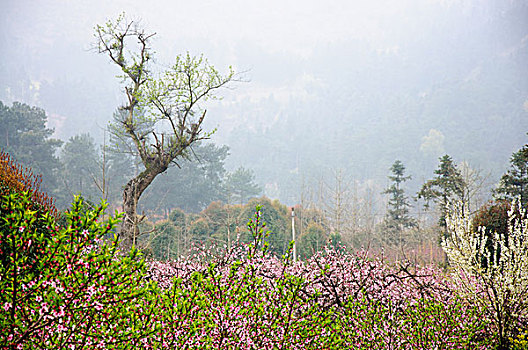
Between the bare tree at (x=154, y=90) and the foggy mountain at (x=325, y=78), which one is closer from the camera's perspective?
the bare tree at (x=154, y=90)

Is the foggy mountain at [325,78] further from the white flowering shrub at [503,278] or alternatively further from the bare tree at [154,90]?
the white flowering shrub at [503,278]

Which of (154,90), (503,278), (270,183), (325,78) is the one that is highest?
(325,78)

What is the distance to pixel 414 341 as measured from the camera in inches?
164

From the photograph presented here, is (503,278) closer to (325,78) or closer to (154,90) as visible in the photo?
(154,90)

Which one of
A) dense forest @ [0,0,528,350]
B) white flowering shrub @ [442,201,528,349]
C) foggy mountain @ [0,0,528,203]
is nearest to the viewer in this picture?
dense forest @ [0,0,528,350]

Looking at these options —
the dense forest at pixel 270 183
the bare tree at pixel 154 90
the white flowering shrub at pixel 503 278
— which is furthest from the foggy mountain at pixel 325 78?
the white flowering shrub at pixel 503 278

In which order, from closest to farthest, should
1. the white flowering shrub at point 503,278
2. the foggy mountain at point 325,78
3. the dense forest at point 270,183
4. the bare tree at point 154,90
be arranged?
the dense forest at point 270,183, the white flowering shrub at point 503,278, the bare tree at point 154,90, the foggy mountain at point 325,78

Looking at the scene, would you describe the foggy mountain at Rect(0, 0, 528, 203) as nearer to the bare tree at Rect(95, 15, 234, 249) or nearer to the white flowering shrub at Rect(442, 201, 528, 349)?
the bare tree at Rect(95, 15, 234, 249)

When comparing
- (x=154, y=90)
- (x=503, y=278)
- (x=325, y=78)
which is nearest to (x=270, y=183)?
(x=325, y=78)

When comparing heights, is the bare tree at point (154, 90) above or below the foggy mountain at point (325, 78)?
below

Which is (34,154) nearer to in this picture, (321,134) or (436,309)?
(436,309)

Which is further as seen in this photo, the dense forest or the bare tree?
the bare tree

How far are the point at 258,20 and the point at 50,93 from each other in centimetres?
8316

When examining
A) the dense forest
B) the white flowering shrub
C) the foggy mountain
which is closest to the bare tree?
the dense forest
